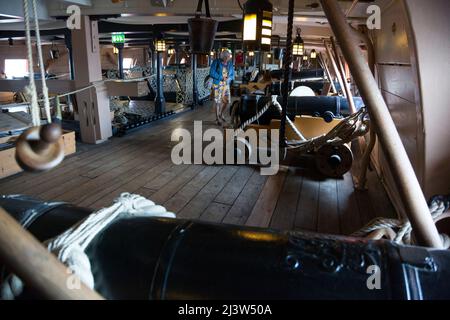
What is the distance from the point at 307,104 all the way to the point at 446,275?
482 centimetres

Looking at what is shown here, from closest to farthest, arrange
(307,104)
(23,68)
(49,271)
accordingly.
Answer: (49,271)
(307,104)
(23,68)

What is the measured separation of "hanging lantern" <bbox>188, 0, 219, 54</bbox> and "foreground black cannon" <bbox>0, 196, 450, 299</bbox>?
204 cm

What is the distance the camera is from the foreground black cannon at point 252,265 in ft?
2.41

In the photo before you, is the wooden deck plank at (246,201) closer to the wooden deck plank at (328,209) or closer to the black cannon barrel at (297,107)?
the wooden deck plank at (328,209)

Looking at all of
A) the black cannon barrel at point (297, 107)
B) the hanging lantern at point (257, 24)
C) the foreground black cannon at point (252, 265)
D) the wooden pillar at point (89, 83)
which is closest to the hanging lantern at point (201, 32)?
the hanging lantern at point (257, 24)

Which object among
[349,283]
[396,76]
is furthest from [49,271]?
[396,76]

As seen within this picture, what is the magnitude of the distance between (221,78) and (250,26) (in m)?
5.05

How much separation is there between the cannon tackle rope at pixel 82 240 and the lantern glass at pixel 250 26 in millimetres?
1672

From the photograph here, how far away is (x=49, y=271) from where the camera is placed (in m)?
0.49

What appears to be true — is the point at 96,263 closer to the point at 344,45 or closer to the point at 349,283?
the point at 349,283

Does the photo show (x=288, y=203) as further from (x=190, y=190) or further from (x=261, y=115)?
(x=261, y=115)

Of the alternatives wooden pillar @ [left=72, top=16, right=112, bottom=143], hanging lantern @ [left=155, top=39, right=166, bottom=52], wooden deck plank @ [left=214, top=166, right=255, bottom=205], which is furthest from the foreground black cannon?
hanging lantern @ [left=155, top=39, right=166, bottom=52]

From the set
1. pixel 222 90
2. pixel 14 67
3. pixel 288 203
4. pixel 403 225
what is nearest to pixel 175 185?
pixel 288 203

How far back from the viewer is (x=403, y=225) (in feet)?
4.12
